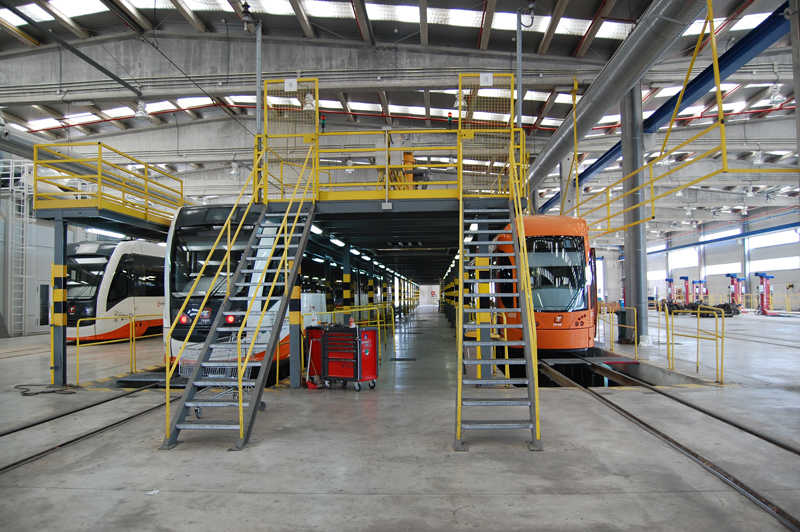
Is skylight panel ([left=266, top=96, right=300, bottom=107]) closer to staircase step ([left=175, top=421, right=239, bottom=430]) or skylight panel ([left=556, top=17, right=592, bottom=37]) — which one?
staircase step ([left=175, top=421, right=239, bottom=430])

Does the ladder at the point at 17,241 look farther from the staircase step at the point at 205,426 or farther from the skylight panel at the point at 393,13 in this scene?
the staircase step at the point at 205,426

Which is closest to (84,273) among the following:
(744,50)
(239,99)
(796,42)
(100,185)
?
(239,99)

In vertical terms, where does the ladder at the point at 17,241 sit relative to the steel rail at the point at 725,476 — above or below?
above

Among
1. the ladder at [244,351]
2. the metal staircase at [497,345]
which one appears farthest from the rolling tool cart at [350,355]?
the metal staircase at [497,345]

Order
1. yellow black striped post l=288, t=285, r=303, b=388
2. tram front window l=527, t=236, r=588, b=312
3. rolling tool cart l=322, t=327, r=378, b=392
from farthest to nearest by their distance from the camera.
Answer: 1. tram front window l=527, t=236, r=588, b=312
2. yellow black striped post l=288, t=285, r=303, b=388
3. rolling tool cart l=322, t=327, r=378, b=392

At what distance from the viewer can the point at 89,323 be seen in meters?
16.4

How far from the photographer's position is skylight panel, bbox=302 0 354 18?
1254 cm

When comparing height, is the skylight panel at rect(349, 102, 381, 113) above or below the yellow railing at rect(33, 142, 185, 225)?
above

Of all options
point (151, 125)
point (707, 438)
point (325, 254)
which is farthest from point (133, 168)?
point (707, 438)

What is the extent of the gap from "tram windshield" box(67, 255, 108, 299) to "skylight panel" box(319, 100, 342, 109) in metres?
9.83

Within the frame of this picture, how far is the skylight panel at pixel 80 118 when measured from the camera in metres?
18.0

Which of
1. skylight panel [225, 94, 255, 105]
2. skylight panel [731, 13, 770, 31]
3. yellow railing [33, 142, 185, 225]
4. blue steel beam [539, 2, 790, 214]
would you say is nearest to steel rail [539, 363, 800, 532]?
blue steel beam [539, 2, 790, 214]

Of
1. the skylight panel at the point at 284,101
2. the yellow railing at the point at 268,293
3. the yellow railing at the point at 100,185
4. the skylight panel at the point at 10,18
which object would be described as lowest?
the yellow railing at the point at 268,293

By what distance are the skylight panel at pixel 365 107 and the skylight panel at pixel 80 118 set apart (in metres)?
10.2
